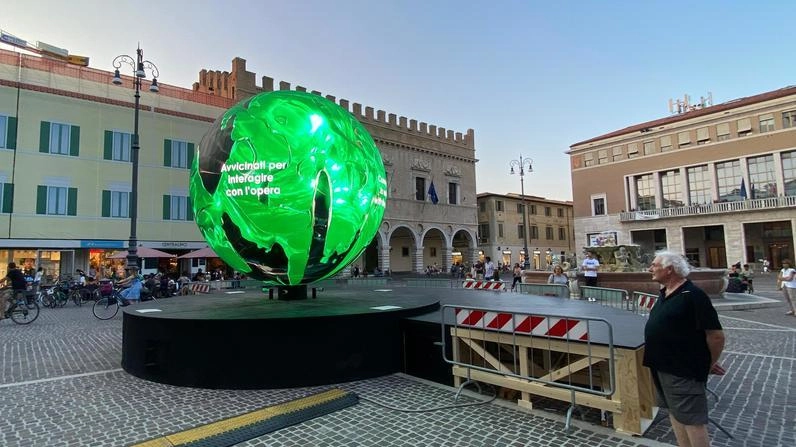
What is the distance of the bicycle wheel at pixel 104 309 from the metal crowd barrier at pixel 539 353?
12195 mm

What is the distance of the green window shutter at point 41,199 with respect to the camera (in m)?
23.3

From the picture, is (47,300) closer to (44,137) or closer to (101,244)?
(101,244)

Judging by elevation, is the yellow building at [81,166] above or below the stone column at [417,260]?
above

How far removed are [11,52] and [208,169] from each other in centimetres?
2620

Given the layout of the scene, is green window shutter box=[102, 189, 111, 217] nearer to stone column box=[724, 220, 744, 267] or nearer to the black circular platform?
the black circular platform

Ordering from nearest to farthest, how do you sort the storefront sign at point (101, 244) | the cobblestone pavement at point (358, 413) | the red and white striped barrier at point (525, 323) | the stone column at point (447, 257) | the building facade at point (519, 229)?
the cobblestone pavement at point (358, 413)
the red and white striped barrier at point (525, 323)
the storefront sign at point (101, 244)
the stone column at point (447, 257)
the building facade at point (519, 229)

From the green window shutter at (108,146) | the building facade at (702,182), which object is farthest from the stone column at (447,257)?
the green window shutter at (108,146)

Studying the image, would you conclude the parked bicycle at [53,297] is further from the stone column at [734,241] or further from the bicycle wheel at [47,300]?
the stone column at [734,241]

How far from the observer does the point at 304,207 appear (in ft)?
20.2

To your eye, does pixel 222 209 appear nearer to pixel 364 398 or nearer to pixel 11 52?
pixel 364 398

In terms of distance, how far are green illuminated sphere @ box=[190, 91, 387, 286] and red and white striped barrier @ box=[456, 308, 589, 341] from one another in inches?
93.1

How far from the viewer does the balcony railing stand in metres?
36.6

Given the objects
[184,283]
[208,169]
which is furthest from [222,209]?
[184,283]

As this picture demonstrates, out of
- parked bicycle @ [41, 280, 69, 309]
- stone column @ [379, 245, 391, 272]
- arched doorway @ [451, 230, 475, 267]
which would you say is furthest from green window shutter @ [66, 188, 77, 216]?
arched doorway @ [451, 230, 475, 267]
